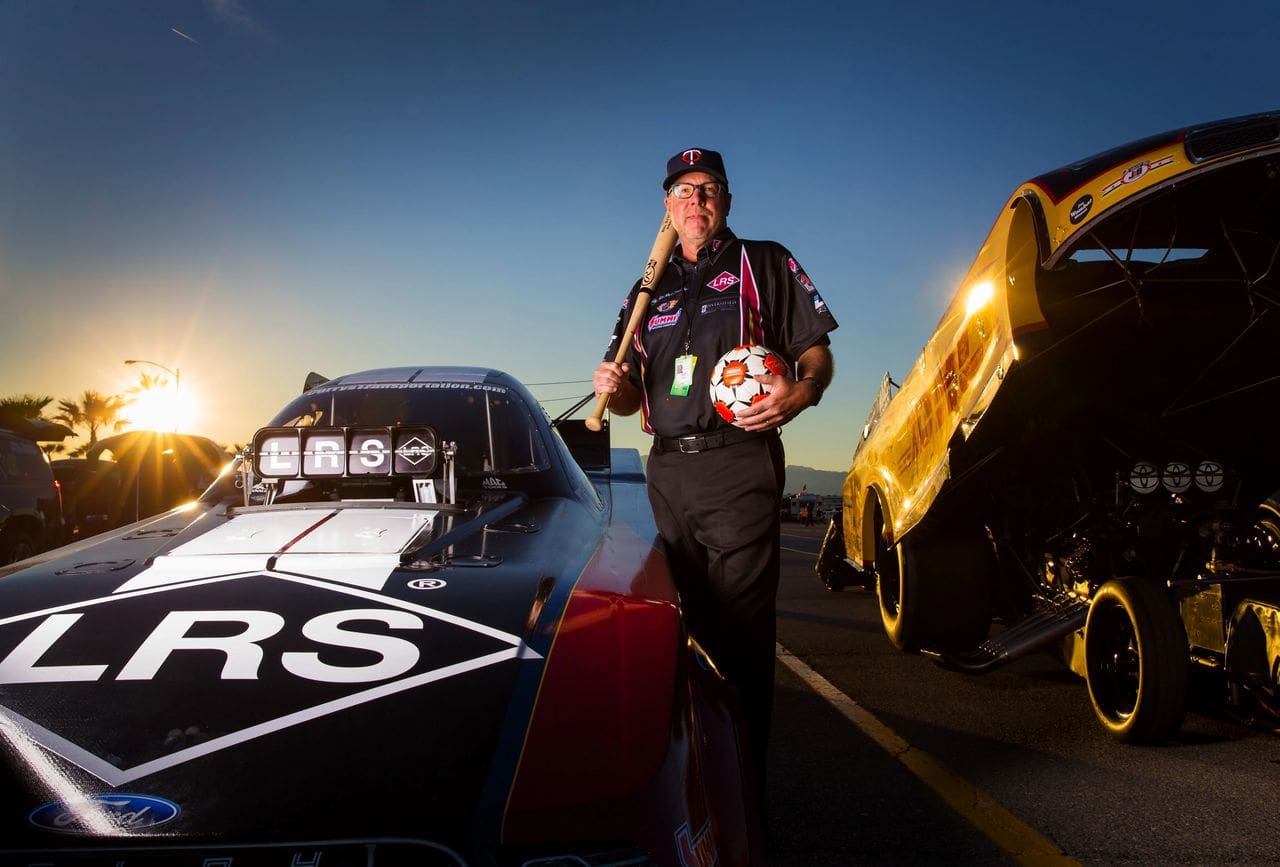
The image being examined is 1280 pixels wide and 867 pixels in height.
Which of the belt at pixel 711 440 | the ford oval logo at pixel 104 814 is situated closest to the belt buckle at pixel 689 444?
the belt at pixel 711 440

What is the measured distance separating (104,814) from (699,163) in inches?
93.7

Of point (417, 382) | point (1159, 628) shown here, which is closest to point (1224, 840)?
point (1159, 628)

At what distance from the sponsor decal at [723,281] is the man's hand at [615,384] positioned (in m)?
0.39

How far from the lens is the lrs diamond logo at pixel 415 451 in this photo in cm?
256

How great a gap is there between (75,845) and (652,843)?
0.80 meters

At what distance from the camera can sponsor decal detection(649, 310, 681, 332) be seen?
3.09 m

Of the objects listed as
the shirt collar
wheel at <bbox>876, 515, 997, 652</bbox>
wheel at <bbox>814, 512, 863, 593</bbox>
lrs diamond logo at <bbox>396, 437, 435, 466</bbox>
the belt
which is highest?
the shirt collar

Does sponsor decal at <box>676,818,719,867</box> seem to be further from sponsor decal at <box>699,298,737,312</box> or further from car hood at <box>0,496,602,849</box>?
sponsor decal at <box>699,298,737,312</box>

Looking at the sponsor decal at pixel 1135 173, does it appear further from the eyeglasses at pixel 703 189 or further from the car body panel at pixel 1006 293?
the eyeglasses at pixel 703 189

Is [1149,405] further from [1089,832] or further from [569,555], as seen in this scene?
[569,555]

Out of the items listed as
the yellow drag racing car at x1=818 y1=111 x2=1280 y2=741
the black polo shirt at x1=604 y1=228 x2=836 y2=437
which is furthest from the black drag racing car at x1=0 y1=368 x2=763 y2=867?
the yellow drag racing car at x1=818 y1=111 x2=1280 y2=741

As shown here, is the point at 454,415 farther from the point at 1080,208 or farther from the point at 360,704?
the point at 1080,208

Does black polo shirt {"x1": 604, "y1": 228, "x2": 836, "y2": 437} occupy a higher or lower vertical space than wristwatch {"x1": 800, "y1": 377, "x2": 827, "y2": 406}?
higher

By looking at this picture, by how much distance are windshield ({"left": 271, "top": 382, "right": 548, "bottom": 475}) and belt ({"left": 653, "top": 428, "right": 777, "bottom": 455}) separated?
446 mm
